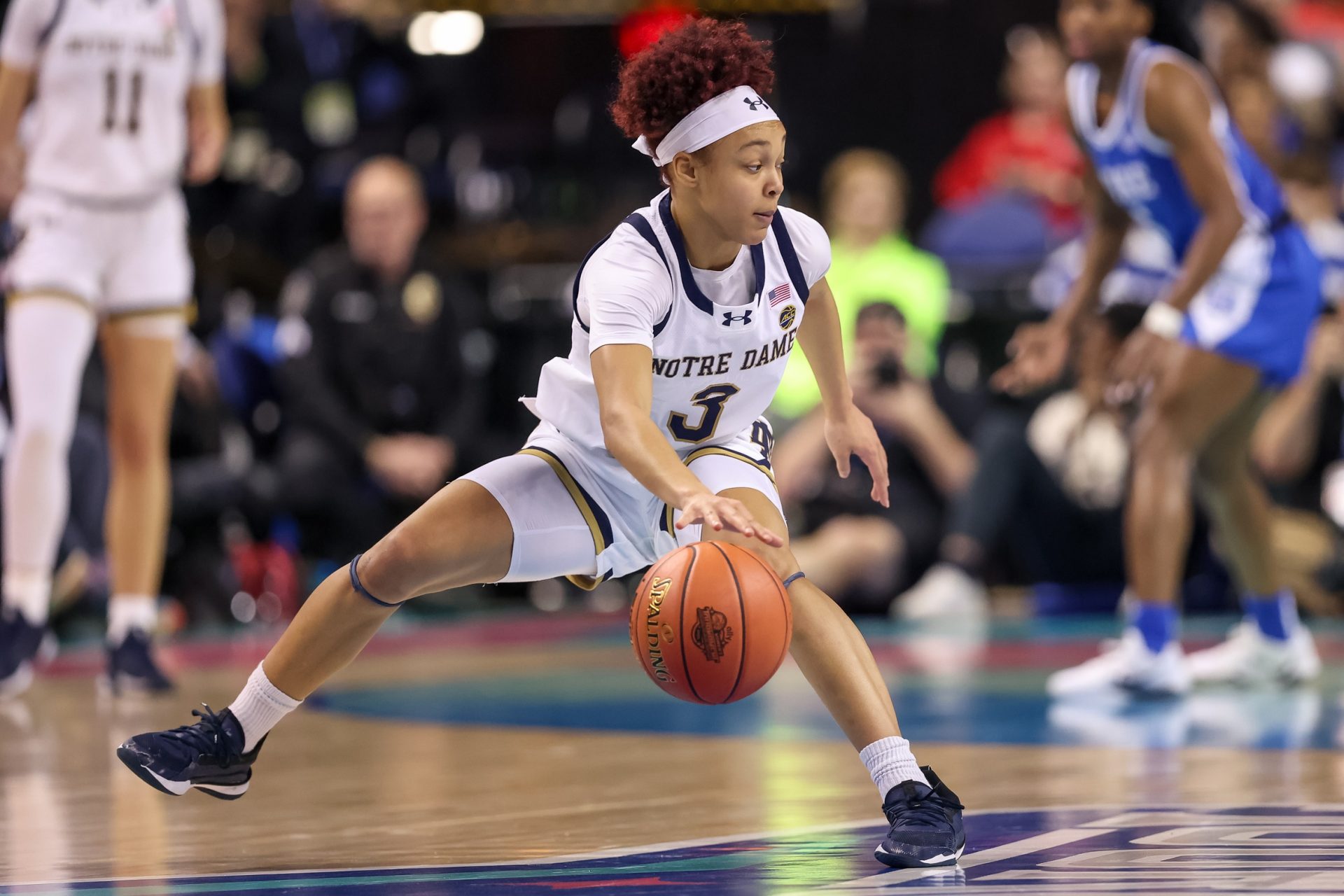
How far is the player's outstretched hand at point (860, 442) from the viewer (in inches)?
174

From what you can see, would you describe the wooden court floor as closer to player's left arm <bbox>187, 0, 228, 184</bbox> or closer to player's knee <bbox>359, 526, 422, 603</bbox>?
player's knee <bbox>359, 526, 422, 603</bbox>

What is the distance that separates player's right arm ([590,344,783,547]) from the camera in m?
3.54

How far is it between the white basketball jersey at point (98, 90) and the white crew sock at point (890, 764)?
13.5 feet

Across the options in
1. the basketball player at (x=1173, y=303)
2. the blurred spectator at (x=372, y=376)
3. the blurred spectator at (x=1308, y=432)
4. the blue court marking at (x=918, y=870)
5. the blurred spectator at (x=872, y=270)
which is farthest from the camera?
the blurred spectator at (x=872, y=270)

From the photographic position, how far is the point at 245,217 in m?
11.7

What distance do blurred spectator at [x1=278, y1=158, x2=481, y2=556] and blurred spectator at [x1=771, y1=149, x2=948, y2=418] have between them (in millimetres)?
1702

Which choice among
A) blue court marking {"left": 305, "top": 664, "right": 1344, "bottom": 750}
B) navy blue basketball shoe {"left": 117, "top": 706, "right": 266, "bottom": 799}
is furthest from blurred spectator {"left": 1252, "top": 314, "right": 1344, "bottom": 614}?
navy blue basketball shoe {"left": 117, "top": 706, "right": 266, "bottom": 799}

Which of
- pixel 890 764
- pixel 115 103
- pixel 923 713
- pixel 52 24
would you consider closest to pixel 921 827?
pixel 890 764

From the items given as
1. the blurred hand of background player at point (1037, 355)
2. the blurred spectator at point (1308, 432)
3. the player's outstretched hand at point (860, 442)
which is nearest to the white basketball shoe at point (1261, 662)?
the blurred hand of background player at point (1037, 355)

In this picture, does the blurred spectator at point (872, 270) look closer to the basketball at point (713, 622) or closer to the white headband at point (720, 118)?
the white headband at point (720, 118)

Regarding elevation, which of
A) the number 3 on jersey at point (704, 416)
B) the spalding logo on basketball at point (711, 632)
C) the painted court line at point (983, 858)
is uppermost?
the number 3 on jersey at point (704, 416)

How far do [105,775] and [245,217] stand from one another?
22.5 feet

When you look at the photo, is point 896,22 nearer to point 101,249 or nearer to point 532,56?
point 532,56

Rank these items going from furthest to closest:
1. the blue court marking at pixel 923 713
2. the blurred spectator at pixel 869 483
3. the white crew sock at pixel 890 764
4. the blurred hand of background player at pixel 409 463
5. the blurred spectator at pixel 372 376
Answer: the blurred spectator at pixel 372 376
the blurred hand of background player at pixel 409 463
the blurred spectator at pixel 869 483
the blue court marking at pixel 923 713
the white crew sock at pixel 890 764
